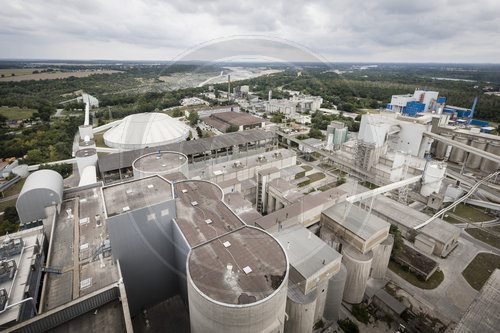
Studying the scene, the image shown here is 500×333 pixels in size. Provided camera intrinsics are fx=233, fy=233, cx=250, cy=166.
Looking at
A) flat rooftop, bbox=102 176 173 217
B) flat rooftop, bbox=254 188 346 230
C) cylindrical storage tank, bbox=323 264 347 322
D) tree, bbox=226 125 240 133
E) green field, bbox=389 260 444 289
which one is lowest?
green field, bbox=389 260 444 289

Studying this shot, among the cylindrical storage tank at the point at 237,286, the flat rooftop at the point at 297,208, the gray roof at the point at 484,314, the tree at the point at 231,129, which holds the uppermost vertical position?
the cylindrical storage tank at the point at 237,286

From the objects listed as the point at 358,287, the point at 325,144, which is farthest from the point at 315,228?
the point at 325,144

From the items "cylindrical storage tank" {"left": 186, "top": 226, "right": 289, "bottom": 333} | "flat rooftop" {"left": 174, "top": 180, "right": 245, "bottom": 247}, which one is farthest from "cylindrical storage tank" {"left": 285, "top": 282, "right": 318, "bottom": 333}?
"flat rooftop" {"left": 174, "top": 180, "right": 245, "bottom": 247}

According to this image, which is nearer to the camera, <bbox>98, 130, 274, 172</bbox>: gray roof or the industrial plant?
the industrial plant

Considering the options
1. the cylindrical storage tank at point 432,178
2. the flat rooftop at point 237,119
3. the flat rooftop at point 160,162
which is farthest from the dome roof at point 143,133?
the cylindrical storage tank at point 432,178

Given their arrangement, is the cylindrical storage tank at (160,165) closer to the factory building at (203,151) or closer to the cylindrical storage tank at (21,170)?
the factory building at (203,151)

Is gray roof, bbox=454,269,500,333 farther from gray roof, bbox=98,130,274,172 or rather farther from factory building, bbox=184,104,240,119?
factory building, bbox=184,104,240,119
